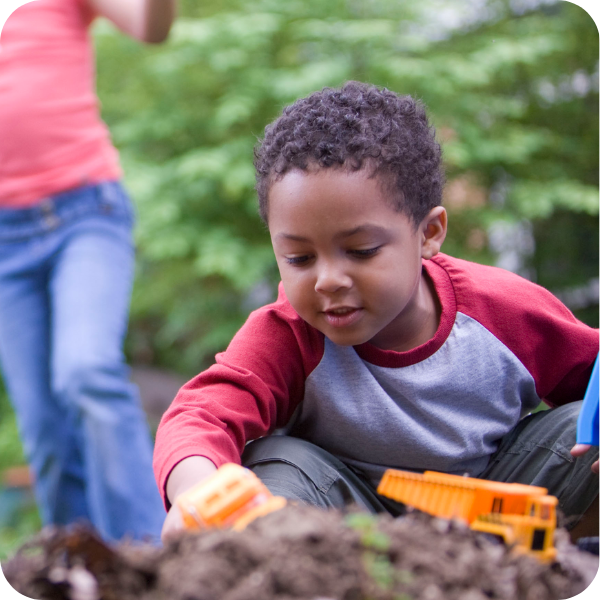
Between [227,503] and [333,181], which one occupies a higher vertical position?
[333,181]

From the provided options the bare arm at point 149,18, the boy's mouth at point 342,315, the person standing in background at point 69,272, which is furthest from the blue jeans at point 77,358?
the boy's mouth at point 342,315

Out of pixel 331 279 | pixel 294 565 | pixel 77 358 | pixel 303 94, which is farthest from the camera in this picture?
pixel 303 94

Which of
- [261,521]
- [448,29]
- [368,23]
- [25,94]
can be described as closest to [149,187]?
[368,23]

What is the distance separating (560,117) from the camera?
4199mm

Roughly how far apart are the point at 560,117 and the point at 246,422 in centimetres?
369

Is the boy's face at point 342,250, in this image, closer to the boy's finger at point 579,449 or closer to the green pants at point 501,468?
the green pants at point 501,468

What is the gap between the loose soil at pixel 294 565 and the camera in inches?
24.0

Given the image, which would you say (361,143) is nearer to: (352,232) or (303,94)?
(352,232)

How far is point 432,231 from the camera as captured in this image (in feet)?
4.37

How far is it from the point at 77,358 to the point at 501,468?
1.01m

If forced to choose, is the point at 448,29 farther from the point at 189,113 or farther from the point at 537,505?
the point at 537,505

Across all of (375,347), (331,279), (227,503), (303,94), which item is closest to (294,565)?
(227,503)

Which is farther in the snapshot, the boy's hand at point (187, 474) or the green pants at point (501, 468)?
the green pants at point (501, 468)

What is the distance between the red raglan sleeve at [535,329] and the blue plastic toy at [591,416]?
0.30 meters
